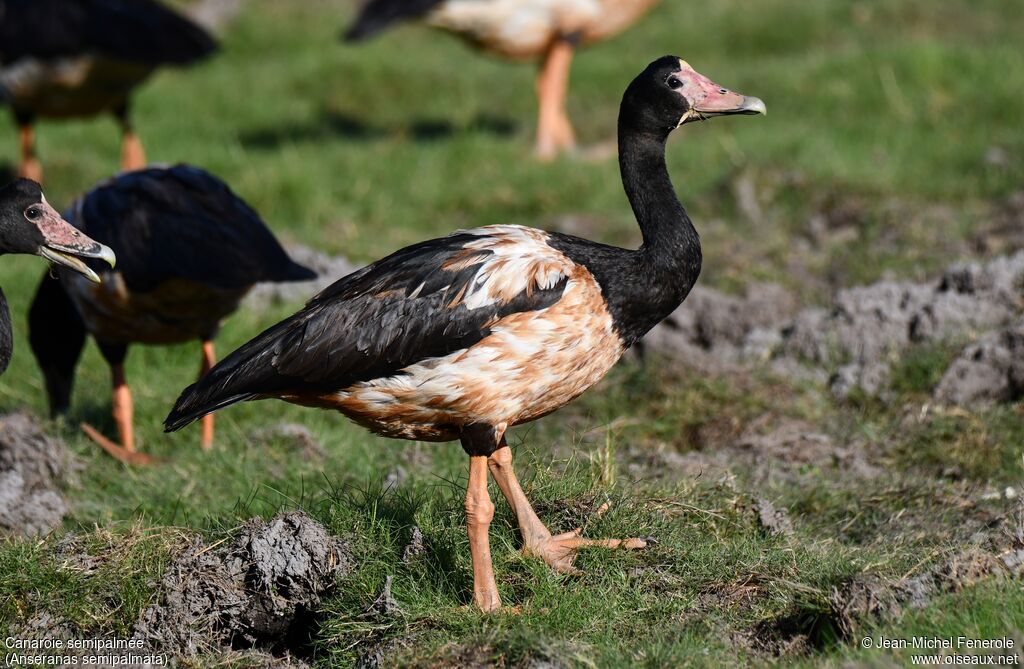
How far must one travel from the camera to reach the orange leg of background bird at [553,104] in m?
11.5

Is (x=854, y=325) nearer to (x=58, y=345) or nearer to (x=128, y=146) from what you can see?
(x=58, y=345)

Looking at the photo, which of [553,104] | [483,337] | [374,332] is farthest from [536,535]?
[553,104]

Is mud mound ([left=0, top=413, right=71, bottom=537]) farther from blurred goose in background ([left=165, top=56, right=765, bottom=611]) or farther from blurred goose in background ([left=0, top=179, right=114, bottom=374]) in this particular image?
blurred goose in background ([left=165, top=56, right=765, bottom=611])

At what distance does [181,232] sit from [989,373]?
3.99 metres

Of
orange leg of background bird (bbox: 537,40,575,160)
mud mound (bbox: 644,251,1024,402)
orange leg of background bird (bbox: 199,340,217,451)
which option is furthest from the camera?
orange leg of background bird (bbox: 537,40,575,160)

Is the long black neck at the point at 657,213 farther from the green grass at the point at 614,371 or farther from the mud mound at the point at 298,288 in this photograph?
the mud mound at the point at 298,288

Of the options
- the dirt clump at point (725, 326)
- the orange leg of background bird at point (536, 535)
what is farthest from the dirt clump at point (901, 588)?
the dirt clump at point (725, 326)

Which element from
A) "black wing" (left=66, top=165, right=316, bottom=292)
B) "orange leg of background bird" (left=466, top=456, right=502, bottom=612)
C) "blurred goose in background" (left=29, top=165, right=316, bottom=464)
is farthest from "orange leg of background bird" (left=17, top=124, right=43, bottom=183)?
"orange leg of background bird" (left=466, top=456, right=502, bottom=612)

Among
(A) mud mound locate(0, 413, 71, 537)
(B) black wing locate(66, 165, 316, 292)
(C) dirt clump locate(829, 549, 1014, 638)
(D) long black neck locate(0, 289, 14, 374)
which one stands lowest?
(A) mud mound locate(0, 413, 71, 537)

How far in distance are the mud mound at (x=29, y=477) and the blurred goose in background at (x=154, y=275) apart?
35 cm

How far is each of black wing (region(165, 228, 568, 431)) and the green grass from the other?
556 mm

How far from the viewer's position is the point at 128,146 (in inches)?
442

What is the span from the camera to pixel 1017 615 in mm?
4285

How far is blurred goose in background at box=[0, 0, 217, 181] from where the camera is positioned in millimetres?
11070
